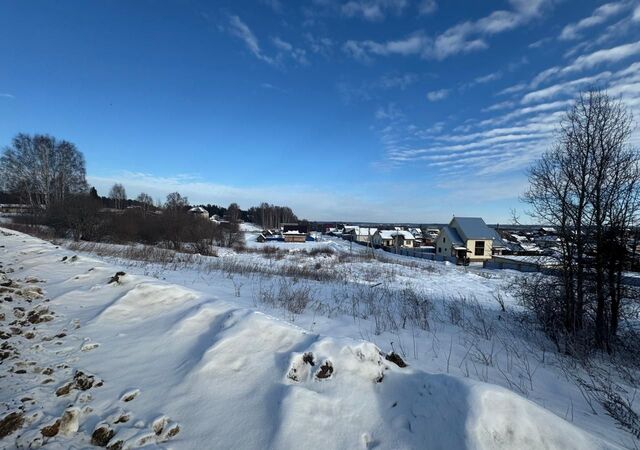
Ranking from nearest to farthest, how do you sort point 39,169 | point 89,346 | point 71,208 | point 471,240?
point 89,346 → point 71,208 → point 39,169 → point 471,240

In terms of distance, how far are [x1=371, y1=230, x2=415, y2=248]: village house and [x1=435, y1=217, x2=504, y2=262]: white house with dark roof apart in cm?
2093

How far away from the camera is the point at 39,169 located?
33.2 metres

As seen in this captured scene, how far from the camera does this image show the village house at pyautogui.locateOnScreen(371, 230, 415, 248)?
67.0m

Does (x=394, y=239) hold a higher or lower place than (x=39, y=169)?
lower

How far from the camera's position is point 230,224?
45.6m

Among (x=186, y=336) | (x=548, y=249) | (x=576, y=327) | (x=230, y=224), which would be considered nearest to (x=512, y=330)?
(x=576, y=327)

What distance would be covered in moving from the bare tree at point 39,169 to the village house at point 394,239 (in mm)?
54955

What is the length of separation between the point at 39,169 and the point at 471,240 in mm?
52713

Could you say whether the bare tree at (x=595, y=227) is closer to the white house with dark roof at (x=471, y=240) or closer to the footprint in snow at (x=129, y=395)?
the footprint in snow at (x=129, y=395)

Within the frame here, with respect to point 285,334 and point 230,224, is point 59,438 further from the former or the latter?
point 230,224

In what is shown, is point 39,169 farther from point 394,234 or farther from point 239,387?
point 394,234

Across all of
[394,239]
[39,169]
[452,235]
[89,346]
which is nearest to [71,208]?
[39,169]

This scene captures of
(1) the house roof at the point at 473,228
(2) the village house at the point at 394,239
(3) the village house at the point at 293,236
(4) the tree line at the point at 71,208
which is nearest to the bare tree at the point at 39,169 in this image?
(4) the tree line at the point at 71,208

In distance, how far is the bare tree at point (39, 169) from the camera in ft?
106
